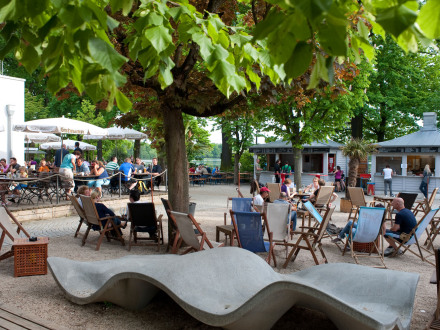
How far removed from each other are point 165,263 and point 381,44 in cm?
2921

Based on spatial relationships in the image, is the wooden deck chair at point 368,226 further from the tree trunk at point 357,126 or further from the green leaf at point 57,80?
the tree trunk at point 357,126

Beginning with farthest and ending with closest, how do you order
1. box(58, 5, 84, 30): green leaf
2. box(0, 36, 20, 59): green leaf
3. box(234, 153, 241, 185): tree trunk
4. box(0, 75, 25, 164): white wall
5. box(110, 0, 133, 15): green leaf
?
box(234, 153, 241, 185): tree trunk, box(0, 75, 25, 164): white wall, box(0, 36, 20, 59): green leaf, box(110, 0, 133, 15): green leaf, box(58, 5, 84, 30): green leaf

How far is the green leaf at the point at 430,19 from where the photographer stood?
175cm

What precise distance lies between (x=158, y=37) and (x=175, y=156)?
546cm

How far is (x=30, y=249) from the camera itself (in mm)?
6172

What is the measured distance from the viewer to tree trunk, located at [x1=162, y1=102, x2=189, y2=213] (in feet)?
27.3

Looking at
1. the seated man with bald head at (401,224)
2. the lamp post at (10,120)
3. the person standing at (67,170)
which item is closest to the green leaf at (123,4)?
the seated man with bald head at (401,224)

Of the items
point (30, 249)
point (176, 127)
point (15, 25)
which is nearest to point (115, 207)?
point (176, 127)

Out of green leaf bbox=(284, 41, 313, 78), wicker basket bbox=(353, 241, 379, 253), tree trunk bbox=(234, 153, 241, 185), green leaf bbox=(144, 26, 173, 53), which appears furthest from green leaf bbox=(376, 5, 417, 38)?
tree trunk bbox=(234, 153, 241, 185)

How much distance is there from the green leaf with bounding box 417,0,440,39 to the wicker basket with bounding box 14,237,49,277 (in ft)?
19.2

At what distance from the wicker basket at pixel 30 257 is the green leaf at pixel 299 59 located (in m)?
5.34

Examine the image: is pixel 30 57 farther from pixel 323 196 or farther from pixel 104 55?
pixel 323 196

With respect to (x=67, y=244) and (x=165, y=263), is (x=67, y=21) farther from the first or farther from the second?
(x=67, y=244)

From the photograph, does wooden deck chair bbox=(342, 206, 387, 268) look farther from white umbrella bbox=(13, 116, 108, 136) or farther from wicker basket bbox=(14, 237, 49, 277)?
white umbrella bbox=(13, 116, 108, 136)
